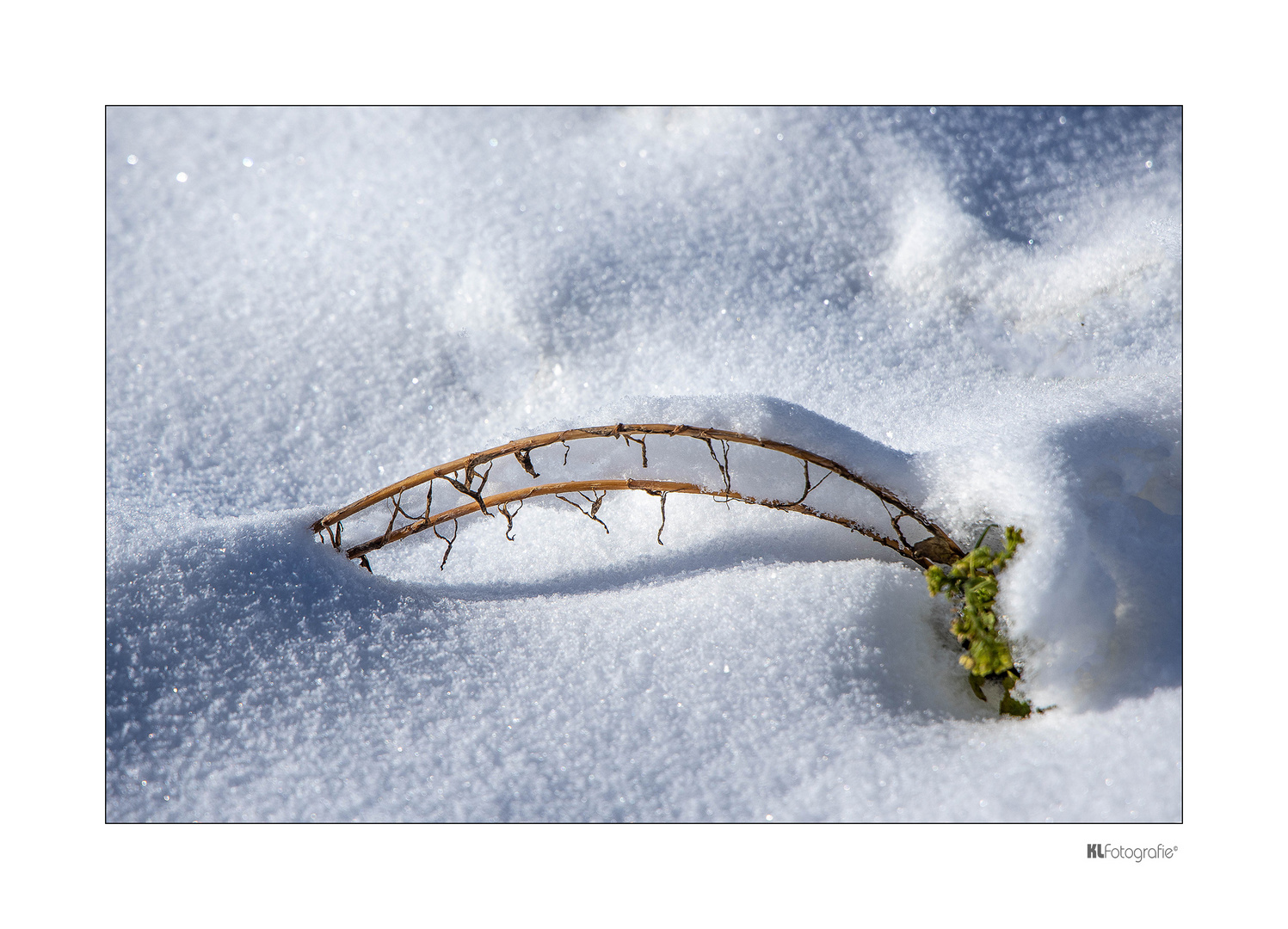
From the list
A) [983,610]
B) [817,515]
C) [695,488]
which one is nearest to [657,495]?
[695,488]

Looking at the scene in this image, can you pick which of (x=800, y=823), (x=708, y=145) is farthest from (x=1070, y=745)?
(x=708, y=145)

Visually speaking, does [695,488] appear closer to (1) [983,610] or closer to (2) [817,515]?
(2) [817,515]

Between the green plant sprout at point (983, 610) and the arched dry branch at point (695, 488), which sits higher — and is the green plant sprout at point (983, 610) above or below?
below

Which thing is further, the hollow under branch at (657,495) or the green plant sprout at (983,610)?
the hollow under branch at (657,495)
